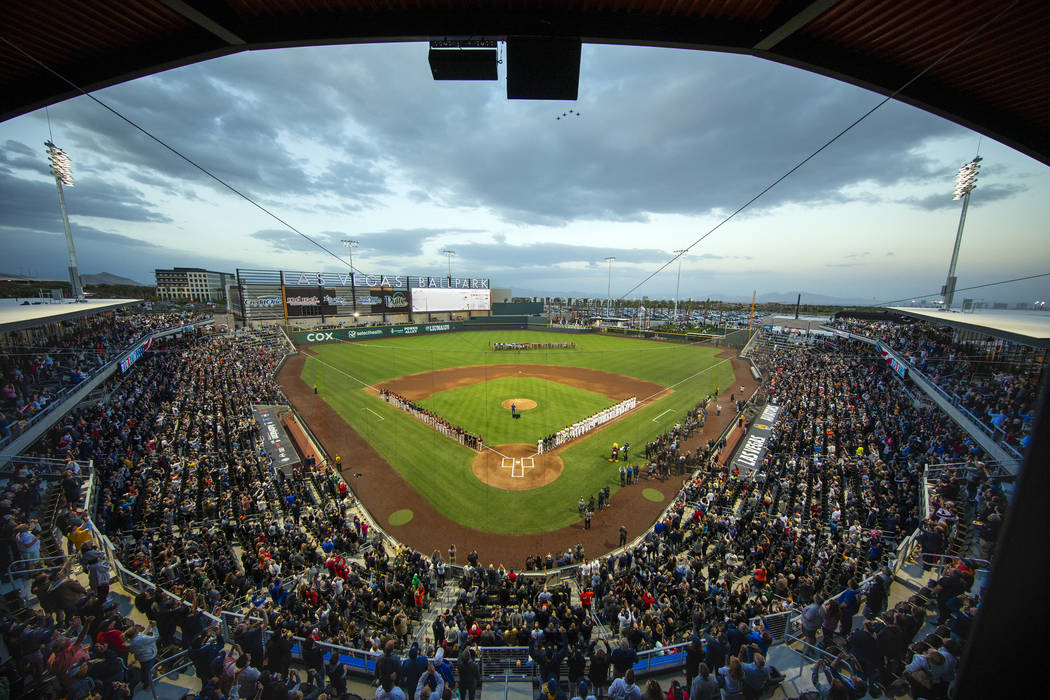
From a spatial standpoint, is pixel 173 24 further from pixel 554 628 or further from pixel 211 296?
pixel 211 296

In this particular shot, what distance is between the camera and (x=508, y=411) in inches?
1000

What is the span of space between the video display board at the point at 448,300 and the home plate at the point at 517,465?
5192 cm

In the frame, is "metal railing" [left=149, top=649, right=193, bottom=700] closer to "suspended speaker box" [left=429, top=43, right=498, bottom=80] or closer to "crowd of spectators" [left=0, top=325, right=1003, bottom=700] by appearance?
"crowd of spectators" [left=0, top=325, right=1003, bottom=700]

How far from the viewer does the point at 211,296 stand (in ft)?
358

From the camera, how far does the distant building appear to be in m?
95.9

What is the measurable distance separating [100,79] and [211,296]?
131399 mm

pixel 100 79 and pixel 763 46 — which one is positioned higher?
pixel 763 46

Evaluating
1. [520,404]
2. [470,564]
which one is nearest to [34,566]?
[470,564]

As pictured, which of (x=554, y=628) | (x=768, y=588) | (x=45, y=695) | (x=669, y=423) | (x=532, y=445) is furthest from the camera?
(x=669, y=423)

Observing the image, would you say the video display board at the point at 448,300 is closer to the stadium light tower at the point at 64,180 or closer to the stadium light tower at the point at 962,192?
the stadium light tower at the point at 64,180

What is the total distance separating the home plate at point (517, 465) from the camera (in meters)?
17.3

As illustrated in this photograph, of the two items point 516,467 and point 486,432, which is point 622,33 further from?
point 486,432

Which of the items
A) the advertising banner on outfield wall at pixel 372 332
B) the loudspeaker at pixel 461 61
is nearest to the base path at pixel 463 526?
the loudspeaker at pixel 461 61

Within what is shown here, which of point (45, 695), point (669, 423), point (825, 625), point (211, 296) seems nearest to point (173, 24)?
point (45, 695)
